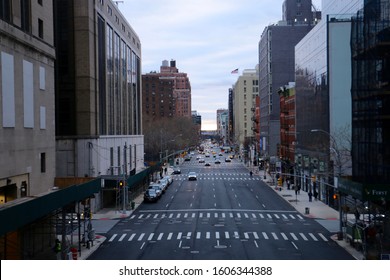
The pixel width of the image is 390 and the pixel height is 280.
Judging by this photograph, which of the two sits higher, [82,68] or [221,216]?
[82,68]

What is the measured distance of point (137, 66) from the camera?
8850 cm

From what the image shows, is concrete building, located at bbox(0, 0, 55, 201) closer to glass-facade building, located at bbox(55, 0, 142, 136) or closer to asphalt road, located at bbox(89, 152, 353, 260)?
asphalt road, located at bbox(89, 152, 353, 260)

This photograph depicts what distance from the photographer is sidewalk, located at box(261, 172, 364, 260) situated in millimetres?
33375

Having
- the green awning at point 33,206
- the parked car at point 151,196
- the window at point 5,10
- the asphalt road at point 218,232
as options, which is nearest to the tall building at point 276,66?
the asphalt road at point 218,232

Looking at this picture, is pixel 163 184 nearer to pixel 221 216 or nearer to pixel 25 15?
pixel 221 216

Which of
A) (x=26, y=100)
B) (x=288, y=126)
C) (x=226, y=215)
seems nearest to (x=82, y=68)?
(x=226, y=215)

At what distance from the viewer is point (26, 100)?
30.3 m

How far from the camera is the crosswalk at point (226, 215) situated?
154 feet

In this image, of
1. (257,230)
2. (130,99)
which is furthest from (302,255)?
(130,99)

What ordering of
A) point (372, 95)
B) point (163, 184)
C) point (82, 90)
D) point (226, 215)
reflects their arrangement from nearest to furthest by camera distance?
point (372, 95)
point (226, 215)
point (82, 90)
point (163, 184)

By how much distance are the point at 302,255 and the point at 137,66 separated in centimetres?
6351

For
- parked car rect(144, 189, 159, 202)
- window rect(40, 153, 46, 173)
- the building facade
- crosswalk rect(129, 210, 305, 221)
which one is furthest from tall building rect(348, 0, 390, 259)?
the building facade

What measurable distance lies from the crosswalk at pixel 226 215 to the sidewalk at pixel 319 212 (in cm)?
164

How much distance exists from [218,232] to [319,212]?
16.1 m
